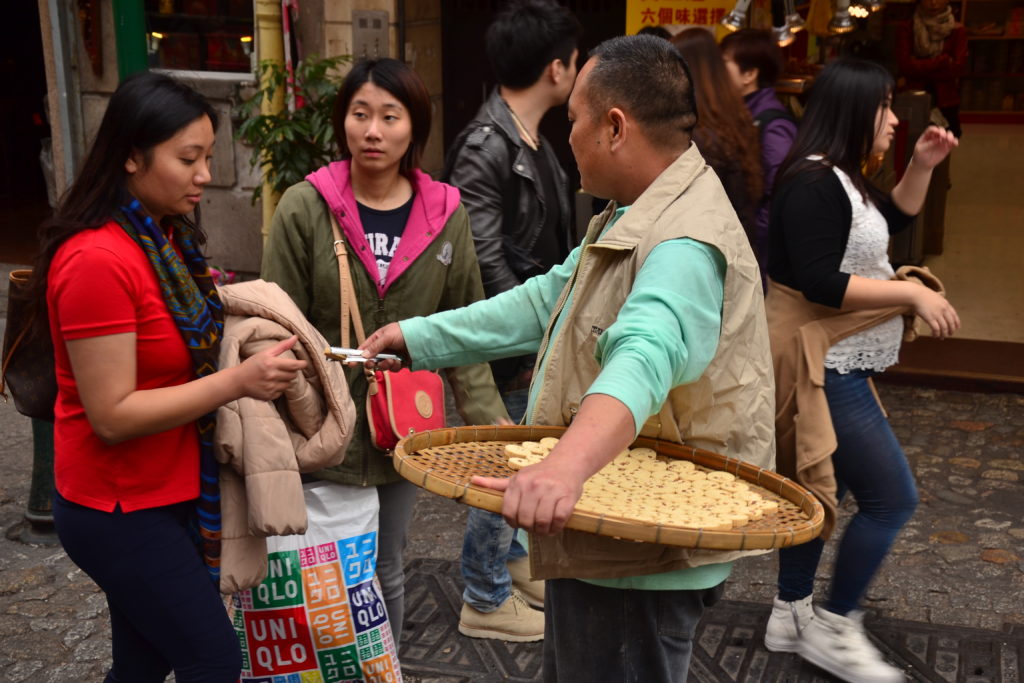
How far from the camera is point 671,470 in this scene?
2467 millimetres

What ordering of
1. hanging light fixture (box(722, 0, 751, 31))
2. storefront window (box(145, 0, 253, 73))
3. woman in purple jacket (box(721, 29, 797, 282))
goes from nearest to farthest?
woman in purple jacket (box(721, 29, 797, 282)), hanging light fixture (box(722, 0, 751, 31)), storefront window (box(145, 0, 253, 73))

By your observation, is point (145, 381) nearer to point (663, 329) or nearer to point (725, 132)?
point (663, 329)

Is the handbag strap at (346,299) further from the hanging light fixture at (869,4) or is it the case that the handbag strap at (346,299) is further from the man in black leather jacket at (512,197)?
the hanging light fixture at (869,4)

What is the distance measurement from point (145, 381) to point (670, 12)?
4.58 metres

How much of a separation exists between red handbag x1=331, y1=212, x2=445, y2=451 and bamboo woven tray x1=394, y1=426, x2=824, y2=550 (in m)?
0.92

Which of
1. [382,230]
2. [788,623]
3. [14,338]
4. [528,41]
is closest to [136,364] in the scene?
[14,338]

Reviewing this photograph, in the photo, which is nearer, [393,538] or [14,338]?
[14,338]

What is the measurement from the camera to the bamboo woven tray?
2.02 metres

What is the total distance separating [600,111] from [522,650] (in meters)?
2.39

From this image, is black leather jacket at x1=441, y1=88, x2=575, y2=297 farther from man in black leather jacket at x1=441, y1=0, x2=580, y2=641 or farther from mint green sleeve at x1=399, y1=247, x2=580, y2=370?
mint green sleeve at x1=399, y1=247, x2=580, y2=370

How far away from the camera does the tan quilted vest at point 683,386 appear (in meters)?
2.38

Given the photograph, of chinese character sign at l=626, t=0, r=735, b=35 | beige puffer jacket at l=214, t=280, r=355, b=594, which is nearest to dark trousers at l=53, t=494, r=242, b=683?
beige puffer jacket at l=214, t=280, r=355, b=594

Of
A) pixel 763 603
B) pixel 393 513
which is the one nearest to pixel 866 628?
pixel 763 603

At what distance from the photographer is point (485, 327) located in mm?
2973
